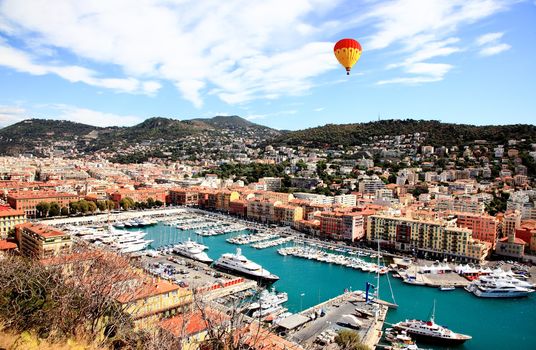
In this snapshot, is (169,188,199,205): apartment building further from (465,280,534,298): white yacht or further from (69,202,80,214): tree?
(465,280,534,298): white yacht

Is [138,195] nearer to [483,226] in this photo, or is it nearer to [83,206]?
[83,206]

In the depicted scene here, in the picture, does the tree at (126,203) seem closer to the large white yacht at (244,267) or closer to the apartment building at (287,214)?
the apartment building at (287,214)

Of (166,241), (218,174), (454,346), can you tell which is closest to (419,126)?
(218,174)

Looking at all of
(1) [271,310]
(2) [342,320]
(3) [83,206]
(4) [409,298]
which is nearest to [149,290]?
(1) [271,310]

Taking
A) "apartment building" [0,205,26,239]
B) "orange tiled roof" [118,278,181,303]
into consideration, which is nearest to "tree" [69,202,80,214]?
"apartment building" [0,205,26,239]

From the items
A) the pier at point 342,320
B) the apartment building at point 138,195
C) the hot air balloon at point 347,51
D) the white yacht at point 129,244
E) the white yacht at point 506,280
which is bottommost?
the pier at point 342,320

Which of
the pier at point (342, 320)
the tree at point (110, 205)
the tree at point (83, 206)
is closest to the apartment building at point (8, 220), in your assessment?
the tree at point (83, 206)
